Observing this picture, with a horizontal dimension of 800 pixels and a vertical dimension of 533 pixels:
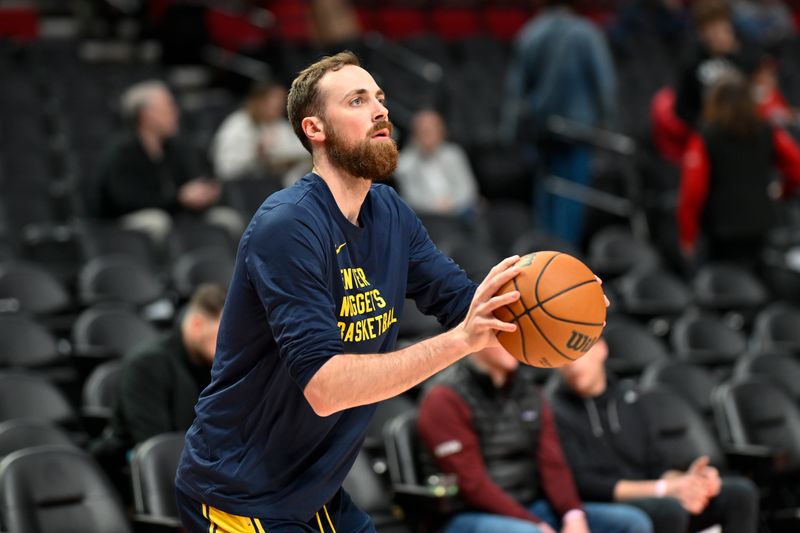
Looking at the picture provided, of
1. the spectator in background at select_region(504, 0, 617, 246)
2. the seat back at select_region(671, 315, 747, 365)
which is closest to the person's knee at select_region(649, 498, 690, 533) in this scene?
the seat back at select_region(671, 315, 747, 365)

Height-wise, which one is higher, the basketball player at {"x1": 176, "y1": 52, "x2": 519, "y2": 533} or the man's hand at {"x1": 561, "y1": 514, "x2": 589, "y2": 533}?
the basketball player at {"x1": 176, "y1": 52, "x2": 519, "y2": 533}

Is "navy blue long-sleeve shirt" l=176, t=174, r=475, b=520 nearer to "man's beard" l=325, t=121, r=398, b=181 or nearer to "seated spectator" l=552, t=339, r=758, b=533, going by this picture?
"man's beard" l=325, t=121, r=398, b=181

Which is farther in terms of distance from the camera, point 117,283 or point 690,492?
point 117,283

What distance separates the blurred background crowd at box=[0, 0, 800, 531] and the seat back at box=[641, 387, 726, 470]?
27 millimetres

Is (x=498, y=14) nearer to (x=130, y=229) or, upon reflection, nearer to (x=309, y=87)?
(x=130, y=229)

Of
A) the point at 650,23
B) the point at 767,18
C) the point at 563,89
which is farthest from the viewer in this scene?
the point at 767,18

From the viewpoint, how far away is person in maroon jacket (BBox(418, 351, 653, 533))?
14.9ft

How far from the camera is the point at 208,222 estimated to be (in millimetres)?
7672

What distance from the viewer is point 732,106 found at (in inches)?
291

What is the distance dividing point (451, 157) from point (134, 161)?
245cm

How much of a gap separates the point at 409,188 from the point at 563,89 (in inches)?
52.6

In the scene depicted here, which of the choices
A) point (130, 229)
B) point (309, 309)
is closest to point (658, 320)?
point (130, 229)

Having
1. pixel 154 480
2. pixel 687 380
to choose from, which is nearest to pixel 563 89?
pixel 687 380

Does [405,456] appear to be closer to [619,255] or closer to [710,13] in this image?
[619,255]
